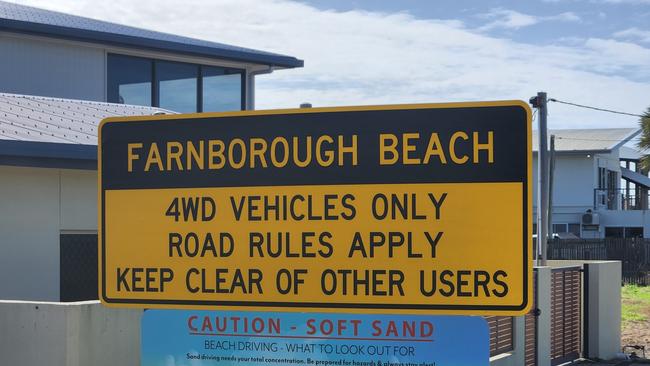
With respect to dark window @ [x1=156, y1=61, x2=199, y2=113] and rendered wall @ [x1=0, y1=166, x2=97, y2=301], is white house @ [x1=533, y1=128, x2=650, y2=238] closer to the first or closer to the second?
dark window @ [x1=156, y1=61, x2=199, y2=113]

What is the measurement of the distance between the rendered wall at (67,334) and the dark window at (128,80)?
10759mm

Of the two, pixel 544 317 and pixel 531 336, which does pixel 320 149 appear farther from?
pixel 544 317

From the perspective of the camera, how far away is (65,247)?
11391 millimetres

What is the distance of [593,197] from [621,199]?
2.66 meters

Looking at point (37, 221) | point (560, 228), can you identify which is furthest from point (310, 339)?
point (560, 228)

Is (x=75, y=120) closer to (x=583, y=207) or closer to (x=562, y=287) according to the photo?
(x=562, y=287)

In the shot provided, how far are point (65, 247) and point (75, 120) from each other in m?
2.04

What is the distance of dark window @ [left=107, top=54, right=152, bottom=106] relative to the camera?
59.2 feet

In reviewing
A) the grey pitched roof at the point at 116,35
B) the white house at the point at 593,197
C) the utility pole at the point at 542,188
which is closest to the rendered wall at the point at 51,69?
the grey pitched roof at the point at 116,35

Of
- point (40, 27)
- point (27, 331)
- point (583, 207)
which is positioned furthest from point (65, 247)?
point (583, 207)

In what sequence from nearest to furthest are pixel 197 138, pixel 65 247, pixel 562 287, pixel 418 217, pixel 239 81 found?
pixel 418 217 → pixel 197 138 → pixel 65 247 → pixel 562 287 → pixel 239 81

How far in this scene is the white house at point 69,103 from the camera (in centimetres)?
1083

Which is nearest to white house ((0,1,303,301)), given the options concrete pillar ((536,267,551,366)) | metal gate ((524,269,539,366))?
metal gate ((524,269,539,366))

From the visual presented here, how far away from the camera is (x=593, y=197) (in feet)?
151
